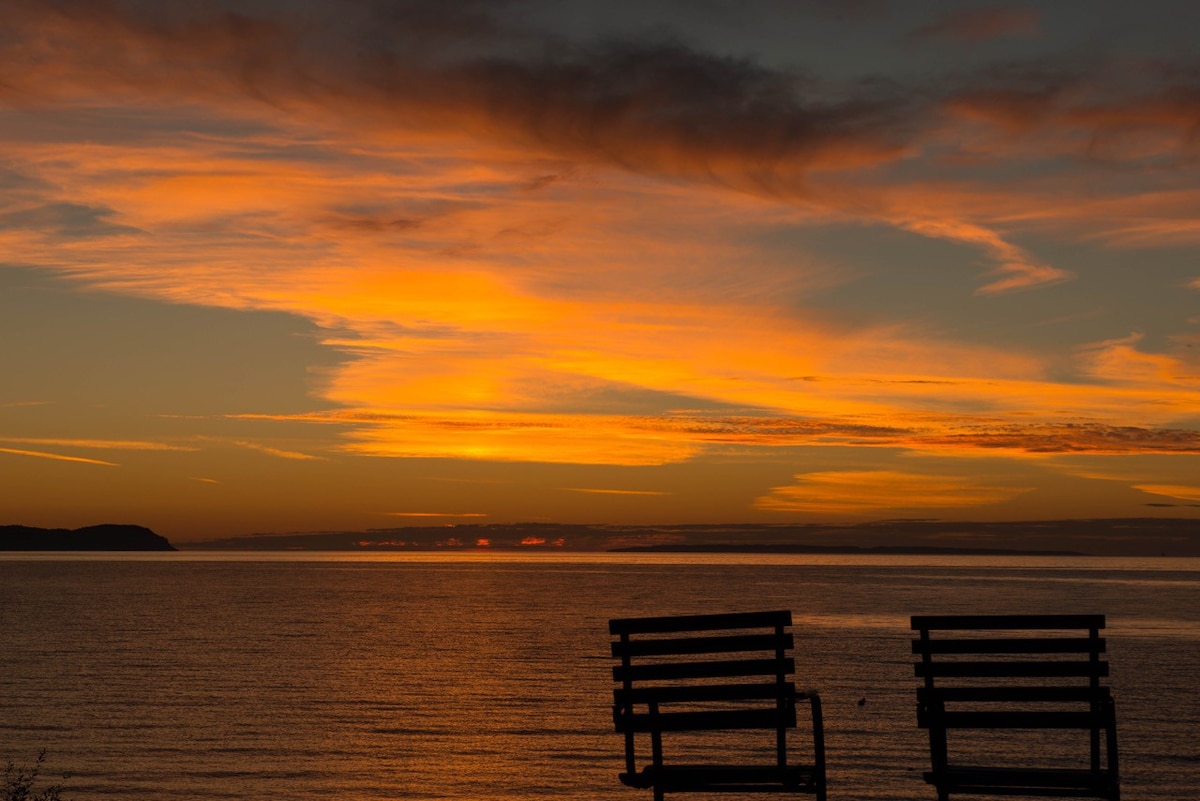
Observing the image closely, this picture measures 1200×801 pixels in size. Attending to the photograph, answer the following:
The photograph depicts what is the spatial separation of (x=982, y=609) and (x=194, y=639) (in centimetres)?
7155

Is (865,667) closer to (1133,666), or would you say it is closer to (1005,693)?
(1133,666)

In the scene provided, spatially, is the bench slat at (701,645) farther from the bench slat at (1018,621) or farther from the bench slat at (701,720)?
the bench slat at (1018,621)

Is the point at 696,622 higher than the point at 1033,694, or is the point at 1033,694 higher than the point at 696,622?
the point at 696,622

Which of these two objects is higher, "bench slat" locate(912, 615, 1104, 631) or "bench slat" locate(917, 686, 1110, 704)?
"bench slat" locate(912, 615, 1104, 631)

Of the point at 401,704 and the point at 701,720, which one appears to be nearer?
the point at 701,720

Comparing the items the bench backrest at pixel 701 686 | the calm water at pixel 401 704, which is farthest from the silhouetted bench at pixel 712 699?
the calm water at pixel 401 704

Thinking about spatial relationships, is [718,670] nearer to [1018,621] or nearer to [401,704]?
[1018,621]

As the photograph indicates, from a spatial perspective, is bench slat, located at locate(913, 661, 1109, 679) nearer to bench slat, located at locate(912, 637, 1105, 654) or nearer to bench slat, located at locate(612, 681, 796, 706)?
bench slat, located at locate(912, 637, 1105, 654)

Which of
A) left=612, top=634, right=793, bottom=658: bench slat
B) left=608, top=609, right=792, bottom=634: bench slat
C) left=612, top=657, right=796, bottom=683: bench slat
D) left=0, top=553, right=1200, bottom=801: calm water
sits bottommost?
left=0, top=553, right=1200, bottom=801: calm water

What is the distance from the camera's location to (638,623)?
10.8 metres

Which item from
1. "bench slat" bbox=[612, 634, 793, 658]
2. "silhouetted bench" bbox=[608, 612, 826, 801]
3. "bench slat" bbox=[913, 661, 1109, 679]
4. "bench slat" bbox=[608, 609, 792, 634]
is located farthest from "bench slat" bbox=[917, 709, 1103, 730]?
"bench slat" bbox=[608, 609, 792, 634]

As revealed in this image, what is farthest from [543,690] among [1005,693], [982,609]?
[982,609]

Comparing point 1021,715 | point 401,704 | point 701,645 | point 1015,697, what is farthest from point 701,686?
point 401,704

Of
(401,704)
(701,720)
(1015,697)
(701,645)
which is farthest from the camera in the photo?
(401,704)
